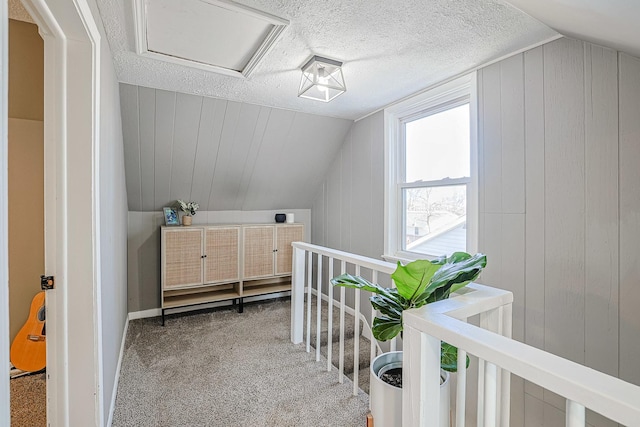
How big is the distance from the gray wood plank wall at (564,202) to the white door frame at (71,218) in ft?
7.39

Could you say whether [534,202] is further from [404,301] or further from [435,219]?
[404,301]

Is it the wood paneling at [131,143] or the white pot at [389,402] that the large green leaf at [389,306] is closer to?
the white pot at [389,402]

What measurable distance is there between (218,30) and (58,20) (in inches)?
29.4

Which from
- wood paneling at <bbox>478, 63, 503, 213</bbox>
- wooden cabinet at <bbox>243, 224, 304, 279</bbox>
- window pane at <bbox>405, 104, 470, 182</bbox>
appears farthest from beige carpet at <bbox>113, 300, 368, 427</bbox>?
window pane at <bbox>405, 104, 470, 182</bbox>

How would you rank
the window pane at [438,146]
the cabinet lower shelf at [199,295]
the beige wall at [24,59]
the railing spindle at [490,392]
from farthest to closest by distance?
the cabinet lower shelf at [199,295] → the window pane at [438,146] → the beige wall at [24,59] → the railing spindle at [490,392]

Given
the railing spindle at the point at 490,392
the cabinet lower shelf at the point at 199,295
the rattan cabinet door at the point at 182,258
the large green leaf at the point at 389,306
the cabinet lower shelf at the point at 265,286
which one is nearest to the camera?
the railing spindle at the point at 490,392

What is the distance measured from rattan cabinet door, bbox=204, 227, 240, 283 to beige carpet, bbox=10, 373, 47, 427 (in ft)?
5.02

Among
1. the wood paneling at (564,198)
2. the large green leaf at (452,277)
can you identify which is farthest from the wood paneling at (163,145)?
the wood paneling at (564,198)

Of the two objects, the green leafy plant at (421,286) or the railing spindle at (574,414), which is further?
the green leafy plant at (421,286)

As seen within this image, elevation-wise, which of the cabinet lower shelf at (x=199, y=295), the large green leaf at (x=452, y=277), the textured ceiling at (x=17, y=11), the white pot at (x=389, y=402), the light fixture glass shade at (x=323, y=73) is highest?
the textured ceiling at (x=17, y=11)

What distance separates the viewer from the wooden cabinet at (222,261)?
10.6 ft

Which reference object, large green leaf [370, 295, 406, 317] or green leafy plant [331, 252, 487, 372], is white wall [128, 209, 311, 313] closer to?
green leafy plant [331, 252, 487, 372]

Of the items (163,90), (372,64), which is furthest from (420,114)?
(163,90)

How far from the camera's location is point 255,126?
3.09m
